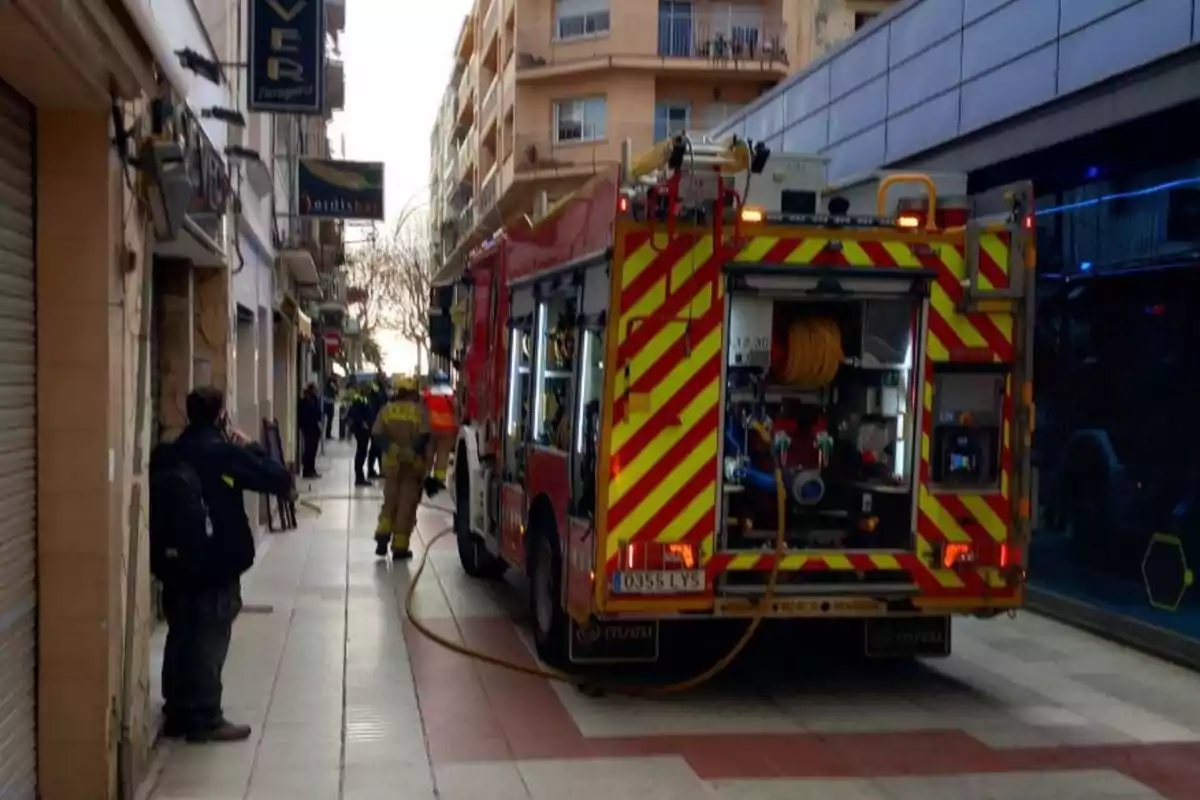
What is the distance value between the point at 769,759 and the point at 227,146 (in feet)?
25.8

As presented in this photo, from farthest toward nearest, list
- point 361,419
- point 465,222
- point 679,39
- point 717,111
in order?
point 465,222 < point 717,111 < point 679,39 < point 361,419

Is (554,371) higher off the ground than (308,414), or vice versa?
(554,371)

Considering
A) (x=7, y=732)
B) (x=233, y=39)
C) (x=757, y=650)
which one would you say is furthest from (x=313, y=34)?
(x=7, y=732)

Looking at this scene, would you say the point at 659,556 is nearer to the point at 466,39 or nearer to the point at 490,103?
the point at 490,103

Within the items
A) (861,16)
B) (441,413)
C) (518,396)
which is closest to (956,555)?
(518,396)

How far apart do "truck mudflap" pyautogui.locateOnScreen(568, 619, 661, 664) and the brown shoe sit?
1.99m

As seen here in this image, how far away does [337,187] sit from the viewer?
19.8m

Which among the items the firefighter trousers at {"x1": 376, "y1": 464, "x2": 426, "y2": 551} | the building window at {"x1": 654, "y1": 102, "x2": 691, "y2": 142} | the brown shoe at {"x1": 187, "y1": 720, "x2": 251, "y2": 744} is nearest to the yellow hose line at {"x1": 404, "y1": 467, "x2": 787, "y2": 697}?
the brown shoe at {"x1": 187, "y1": 720, "x2": 251, "y2": 744}

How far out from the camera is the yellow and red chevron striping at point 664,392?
7.61 metres

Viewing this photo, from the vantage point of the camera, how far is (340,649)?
9.47 metres

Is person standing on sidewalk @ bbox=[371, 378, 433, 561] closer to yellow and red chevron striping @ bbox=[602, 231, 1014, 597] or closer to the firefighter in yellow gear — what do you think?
the firefighter in yellow gear

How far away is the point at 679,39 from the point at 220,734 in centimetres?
3235

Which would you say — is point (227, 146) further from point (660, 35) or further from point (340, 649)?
point (660, 35)

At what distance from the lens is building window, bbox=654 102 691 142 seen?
3738cm
